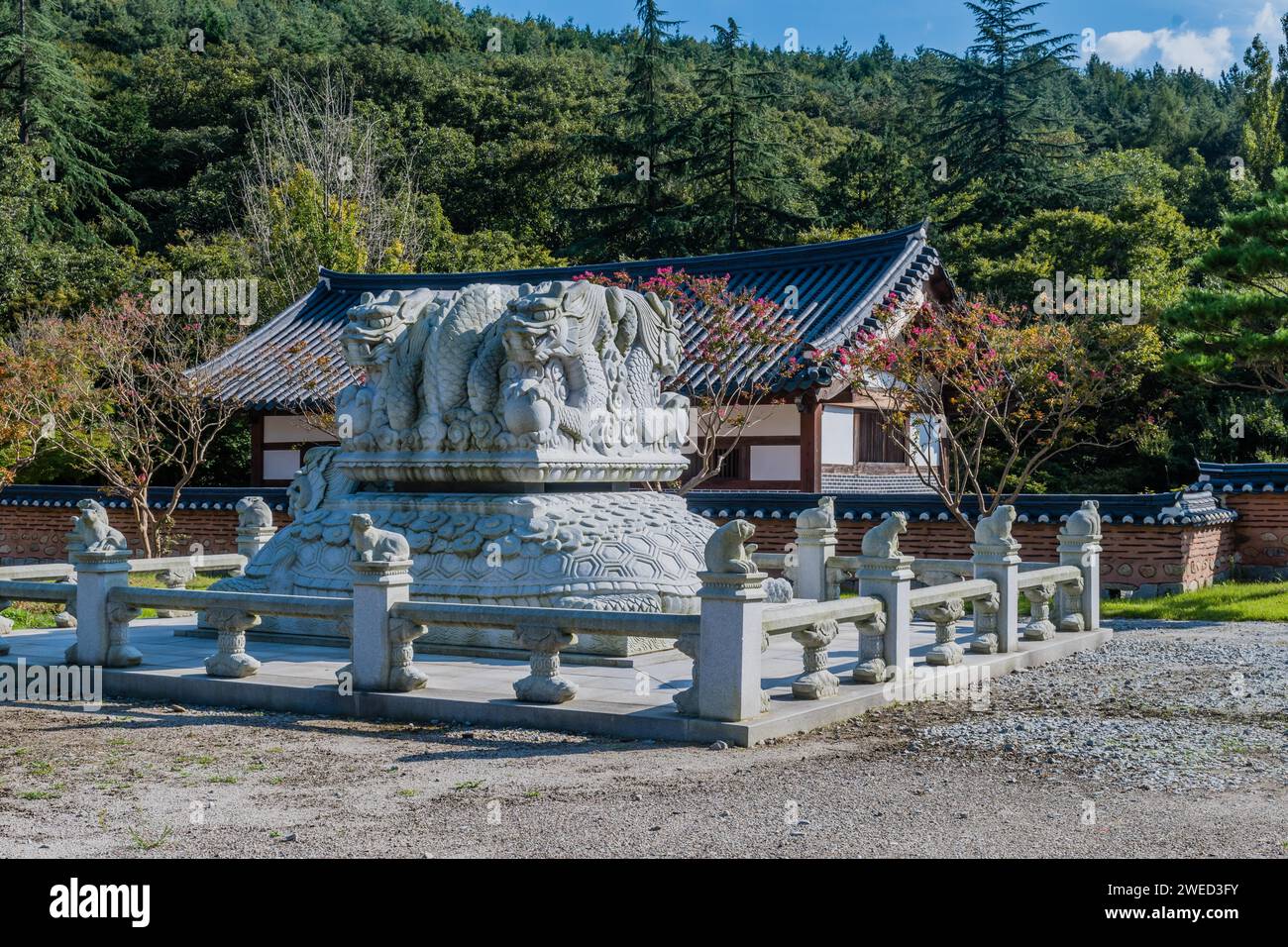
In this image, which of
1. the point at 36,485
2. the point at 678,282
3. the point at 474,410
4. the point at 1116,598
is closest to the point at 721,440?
the point at 678,282

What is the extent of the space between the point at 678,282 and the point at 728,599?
1470cm

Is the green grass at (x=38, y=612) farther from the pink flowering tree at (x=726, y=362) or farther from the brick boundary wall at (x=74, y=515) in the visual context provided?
the pink flowering tree at (x=726, y=362)

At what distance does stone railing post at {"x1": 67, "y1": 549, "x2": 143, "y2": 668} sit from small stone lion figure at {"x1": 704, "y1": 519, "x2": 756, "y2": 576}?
457cm

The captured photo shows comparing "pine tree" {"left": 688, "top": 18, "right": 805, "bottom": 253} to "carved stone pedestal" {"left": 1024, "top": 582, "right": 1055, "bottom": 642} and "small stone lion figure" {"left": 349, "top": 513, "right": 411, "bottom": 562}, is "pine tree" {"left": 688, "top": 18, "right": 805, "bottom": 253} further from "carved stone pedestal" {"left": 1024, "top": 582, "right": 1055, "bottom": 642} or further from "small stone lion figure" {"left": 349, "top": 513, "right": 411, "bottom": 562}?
"small stone lion figure" {"left": 349, "top": 513, "right": 411, "bottom": 562}

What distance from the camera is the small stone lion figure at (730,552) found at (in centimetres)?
742

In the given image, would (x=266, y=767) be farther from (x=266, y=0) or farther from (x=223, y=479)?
(x=266, y=0)

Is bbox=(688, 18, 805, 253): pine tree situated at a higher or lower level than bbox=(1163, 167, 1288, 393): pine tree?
higher

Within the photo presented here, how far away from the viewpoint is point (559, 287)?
33.4 ft

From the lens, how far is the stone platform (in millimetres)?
7684

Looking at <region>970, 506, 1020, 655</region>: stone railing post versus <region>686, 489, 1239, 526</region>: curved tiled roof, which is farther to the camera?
<region>686, 489, 1239, 526</region>: curved tiled roof

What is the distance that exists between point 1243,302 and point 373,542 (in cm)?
1011

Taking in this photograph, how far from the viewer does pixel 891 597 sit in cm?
910

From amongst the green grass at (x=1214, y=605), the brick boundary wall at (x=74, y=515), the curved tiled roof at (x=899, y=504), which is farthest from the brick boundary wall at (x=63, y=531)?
the green grass at (x=1214, y=605)

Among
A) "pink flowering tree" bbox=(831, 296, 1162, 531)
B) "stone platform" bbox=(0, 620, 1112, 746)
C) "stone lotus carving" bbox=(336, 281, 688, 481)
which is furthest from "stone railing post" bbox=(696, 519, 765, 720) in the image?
"pink flowering tree" bbox=(831, 296, 1162, 531)
